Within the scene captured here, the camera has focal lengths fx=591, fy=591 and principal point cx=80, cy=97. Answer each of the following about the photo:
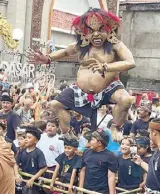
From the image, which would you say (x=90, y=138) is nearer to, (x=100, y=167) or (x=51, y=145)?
(x=100, y=167)

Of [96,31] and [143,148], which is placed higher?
[96,31]

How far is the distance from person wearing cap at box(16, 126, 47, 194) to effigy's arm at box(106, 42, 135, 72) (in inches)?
52.5

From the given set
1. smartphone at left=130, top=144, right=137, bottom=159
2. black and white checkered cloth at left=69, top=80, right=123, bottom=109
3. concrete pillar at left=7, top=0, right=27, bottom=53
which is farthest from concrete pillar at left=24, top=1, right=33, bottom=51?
smartphone at left=130, top=144, right=137, bottom=159

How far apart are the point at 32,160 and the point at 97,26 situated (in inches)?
71.1

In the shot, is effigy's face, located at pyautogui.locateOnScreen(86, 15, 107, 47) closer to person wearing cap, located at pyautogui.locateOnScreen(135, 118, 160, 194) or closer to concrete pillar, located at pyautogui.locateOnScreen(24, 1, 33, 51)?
person wearing cap, located at pyautogui.locateOnScreen(135, 118, 160, 194)

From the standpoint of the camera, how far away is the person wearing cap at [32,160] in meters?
7.13

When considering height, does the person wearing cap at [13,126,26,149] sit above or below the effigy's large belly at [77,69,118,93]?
Answer: below

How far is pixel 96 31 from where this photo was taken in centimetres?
707

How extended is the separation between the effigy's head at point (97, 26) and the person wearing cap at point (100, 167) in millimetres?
1210

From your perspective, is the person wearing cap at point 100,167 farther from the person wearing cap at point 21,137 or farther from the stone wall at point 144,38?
the stone wall at point 144,38

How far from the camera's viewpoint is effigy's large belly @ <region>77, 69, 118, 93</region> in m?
7.12

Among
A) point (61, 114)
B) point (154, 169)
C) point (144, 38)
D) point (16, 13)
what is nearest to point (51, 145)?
point (61, 114)

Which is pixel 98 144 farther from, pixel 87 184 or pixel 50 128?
pixel 50 128

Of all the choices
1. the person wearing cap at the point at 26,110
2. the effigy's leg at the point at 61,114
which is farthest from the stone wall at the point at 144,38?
the effigy's leg at the point at 61,114
